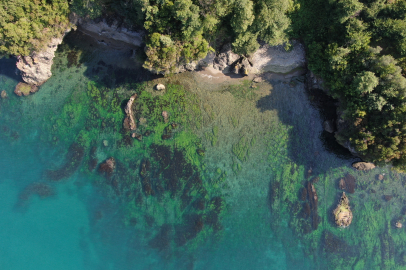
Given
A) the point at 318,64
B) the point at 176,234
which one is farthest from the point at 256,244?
the point at 318,64

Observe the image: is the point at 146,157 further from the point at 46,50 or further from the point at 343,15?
the point at 343,15

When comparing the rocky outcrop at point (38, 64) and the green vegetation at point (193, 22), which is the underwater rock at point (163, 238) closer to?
the green vegetation at point (193, 22)

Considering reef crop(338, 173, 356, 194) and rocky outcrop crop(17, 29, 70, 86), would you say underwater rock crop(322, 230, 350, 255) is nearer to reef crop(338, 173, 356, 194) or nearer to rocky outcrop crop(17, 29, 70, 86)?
reef crop(338, 173, 356, 194)

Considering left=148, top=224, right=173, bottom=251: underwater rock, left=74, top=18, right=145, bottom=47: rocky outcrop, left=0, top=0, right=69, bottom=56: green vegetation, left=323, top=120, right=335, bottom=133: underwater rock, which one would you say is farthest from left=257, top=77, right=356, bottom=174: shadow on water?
left=0, top=0, right=69, bottom=56: green vegetation

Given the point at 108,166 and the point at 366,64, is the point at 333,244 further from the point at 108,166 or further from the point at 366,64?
the point at 108,166

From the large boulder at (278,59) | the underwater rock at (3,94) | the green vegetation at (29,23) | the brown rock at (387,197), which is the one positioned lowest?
the brown rock at (387,197)

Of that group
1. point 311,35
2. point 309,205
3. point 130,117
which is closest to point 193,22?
point 311,35

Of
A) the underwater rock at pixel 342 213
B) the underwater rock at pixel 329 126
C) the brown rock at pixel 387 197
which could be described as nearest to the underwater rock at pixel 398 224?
the brown rock at pixel 387 197

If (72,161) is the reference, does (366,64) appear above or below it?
above
